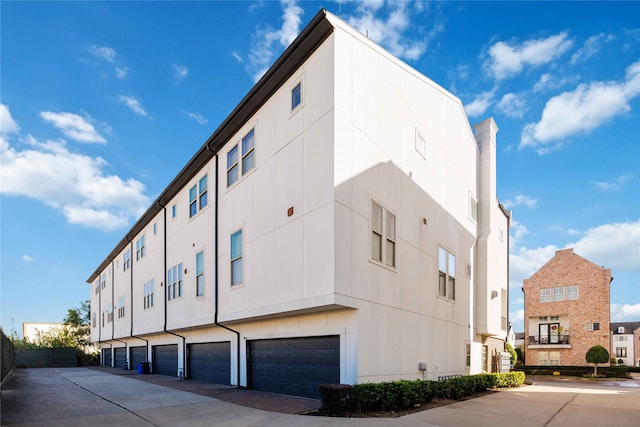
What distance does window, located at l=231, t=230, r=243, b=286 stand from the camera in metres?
14.6

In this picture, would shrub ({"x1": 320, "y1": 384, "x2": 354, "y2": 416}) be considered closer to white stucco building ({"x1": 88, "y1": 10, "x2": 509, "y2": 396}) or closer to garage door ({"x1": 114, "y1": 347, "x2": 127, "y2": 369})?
white stucco building ({"x1": 88, "y1": 10, "x2": 509, "y2": 396})

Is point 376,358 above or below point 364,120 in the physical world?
below

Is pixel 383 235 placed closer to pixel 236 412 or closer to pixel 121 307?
pixel 236 412

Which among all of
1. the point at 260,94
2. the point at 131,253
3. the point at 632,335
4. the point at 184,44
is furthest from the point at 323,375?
the point at 632,335

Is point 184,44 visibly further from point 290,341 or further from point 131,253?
point 131,253

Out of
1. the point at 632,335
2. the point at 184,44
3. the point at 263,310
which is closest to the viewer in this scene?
the point at 263,310

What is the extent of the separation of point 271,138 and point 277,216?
2454 mm

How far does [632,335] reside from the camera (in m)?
74.2

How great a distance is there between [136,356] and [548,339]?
34383 mm

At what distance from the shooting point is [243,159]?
49.7 ft

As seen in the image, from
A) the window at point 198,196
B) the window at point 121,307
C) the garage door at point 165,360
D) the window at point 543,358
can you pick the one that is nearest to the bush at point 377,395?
the window at point 198,196

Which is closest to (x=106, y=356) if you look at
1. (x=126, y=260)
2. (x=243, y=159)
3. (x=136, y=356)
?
(x=136, y=356)

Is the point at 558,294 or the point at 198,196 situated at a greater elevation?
the point at 198,196

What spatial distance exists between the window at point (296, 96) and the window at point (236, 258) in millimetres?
4657
